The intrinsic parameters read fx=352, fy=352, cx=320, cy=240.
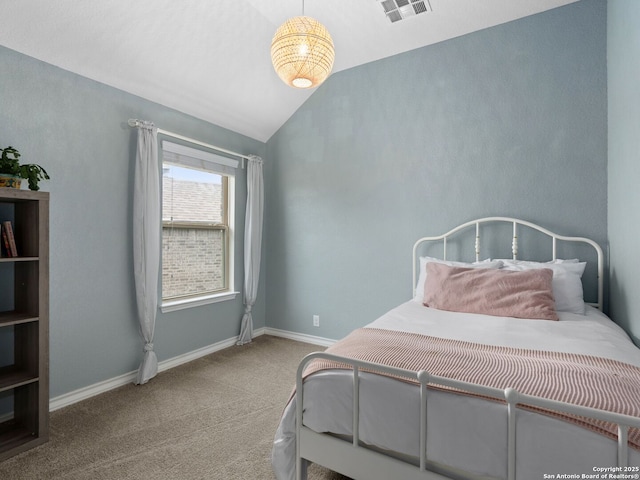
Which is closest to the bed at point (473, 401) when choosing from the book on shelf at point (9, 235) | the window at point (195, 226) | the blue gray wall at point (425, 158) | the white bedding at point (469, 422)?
the white bedding at point (469, 422)

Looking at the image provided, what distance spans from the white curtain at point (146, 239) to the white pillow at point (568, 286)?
276cm

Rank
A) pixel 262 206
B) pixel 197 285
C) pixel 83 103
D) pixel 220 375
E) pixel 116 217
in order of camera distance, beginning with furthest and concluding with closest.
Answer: pixel 262 206
pixel 197 285
pixel 220 375
pixel 116 217
pixel 83 103

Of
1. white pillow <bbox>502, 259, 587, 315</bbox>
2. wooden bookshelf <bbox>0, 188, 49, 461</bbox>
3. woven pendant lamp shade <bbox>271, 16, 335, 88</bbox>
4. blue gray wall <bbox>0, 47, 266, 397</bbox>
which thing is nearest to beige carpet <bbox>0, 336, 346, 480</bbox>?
wooden bookshelf <bbox>0, 188, 49, 461</bbox>

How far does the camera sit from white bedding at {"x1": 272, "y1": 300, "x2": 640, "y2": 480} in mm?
1011

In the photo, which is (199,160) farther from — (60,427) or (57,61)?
(60,427)

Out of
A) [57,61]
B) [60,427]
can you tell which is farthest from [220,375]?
[57,61]

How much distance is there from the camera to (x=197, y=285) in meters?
3.42

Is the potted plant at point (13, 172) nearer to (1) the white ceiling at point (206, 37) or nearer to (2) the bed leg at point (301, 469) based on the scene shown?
(1) the white ceiling at point (206, 37)

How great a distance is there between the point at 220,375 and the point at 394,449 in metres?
1.98

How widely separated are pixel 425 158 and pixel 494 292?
1.39 m

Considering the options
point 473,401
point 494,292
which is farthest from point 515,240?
point 473,401

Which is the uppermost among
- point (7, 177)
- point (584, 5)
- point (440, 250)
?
point (584, 5)

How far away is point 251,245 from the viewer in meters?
3.73

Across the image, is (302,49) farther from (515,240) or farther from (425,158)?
(515,240)
